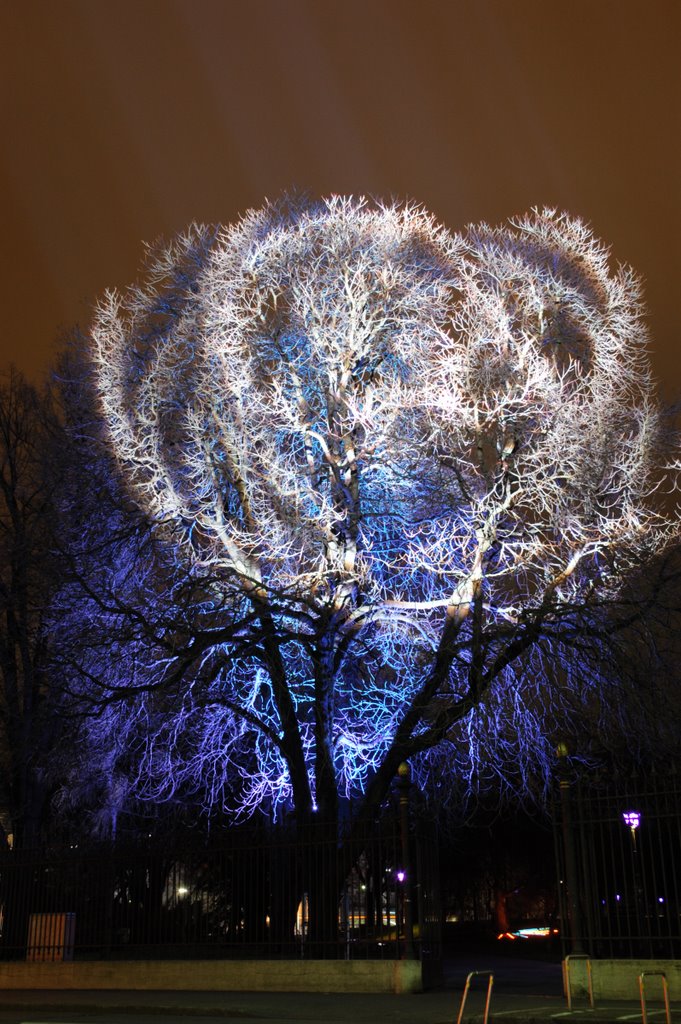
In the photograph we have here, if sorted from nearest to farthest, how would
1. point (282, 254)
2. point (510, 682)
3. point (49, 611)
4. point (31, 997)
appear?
point (31, 997)
point (510, 682)
point (282, 254)
point (49, 611)

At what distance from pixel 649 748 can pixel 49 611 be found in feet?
41.2

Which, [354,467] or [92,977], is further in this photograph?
[354,467]

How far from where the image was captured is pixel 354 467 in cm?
1955

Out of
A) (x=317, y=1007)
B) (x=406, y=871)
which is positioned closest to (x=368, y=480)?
(x=406, y=871)

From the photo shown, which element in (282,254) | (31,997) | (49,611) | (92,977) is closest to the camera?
(31,997)

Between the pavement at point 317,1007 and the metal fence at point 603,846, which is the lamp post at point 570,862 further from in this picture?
the pavement at point 317,1007

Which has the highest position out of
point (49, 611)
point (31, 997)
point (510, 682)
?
point (49, 611)

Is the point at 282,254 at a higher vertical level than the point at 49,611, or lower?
higher

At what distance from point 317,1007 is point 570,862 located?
390 cm

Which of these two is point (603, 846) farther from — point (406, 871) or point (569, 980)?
point (406, 871)

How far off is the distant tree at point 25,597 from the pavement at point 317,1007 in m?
6.96

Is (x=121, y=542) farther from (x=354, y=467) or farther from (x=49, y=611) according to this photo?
(x=354, y=467)

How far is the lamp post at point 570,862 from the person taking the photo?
45.8 feet

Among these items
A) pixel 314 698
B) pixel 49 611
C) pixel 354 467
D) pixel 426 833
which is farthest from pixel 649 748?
pixel 49 611
